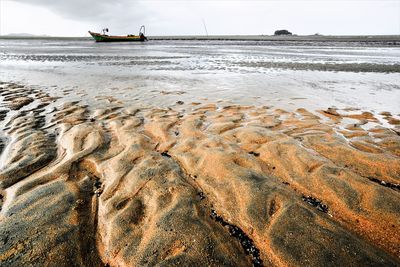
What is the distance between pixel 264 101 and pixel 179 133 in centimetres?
392

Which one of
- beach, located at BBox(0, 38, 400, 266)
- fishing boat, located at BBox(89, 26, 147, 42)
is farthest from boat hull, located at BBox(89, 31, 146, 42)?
beach, located at BBox(0, 38, 400, 266)

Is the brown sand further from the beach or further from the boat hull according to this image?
the boat hull

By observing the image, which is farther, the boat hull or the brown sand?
the boat hull

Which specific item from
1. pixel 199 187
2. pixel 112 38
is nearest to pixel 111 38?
pixel 112 38

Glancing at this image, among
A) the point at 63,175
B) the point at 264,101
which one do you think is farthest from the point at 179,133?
the point at 264,101

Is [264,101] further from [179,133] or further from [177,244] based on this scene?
[177,244]

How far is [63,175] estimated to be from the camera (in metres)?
3.36

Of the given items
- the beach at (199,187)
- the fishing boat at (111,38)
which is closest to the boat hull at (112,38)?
the fishing boat at (111,38)

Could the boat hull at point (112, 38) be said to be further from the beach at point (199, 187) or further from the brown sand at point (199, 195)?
the brown sand at point (199, 195)

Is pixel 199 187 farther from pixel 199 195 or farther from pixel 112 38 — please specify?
pixel 112 38

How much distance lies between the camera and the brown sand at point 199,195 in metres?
2.15

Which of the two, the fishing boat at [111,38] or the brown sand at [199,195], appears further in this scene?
the fishing boat at [111,38]

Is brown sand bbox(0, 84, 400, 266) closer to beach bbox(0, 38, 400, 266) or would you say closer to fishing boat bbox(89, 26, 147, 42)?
beach bbox(0, 38, 400, 266)

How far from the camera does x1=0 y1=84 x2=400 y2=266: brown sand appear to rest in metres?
2.15
